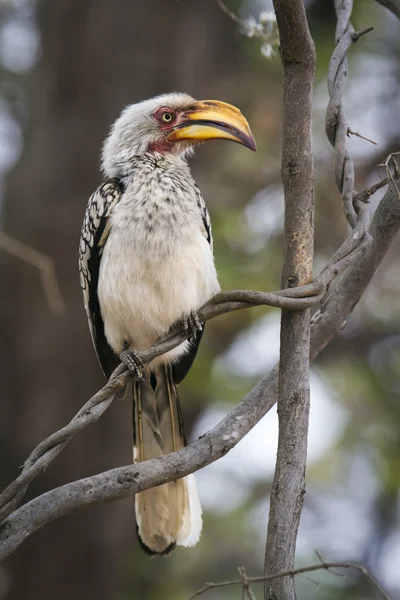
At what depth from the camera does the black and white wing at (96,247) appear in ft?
9.18

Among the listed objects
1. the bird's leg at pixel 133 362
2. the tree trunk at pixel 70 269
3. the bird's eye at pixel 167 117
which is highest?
the tree trunk at pixel 70 269

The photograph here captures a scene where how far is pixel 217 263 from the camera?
470 cm

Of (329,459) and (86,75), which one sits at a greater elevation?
(86,75)

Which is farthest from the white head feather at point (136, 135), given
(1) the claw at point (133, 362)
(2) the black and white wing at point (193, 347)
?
(1) the claw at point (133, 362)

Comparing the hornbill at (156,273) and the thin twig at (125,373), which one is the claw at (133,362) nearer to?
the hornbill at (156,273)

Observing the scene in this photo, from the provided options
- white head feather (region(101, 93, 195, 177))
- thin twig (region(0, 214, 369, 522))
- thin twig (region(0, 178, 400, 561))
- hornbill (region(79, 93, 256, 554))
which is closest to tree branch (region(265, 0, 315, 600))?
thin twig (region(0, 214, 369, 522))

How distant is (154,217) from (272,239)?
257 centimetres

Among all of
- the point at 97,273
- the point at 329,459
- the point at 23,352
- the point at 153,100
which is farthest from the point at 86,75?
the point at 329,459

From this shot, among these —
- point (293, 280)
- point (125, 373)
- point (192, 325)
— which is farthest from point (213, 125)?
point (125, 373)

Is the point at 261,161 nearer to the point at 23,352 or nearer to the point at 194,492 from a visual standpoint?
the point at 23,352

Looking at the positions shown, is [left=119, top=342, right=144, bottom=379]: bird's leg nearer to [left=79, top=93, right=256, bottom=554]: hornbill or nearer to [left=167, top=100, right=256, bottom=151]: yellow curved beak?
[left=79, top=93, right=256, bottom=554]: hornbill

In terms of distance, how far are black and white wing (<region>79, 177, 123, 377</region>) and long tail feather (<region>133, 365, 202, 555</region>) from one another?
0.66 ft

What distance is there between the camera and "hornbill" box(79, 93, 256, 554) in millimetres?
2580

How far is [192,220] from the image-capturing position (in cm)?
272
